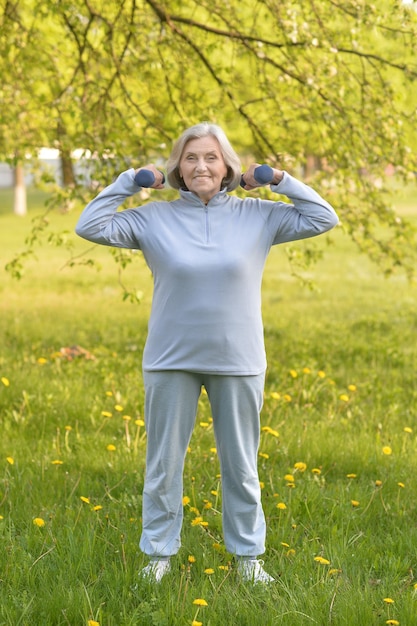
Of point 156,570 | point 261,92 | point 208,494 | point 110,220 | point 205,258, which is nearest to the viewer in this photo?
point 205,258

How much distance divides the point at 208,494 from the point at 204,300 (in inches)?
57.7

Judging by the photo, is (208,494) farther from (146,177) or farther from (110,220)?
(146,177)

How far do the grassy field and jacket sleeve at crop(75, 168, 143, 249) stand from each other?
1306 mm

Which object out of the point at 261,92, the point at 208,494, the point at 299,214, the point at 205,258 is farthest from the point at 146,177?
the point at 261,92

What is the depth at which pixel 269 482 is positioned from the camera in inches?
190

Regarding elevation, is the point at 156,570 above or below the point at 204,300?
below

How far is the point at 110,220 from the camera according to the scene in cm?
355

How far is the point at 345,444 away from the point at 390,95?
2.96m

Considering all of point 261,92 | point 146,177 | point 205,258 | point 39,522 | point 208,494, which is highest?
point 261,92

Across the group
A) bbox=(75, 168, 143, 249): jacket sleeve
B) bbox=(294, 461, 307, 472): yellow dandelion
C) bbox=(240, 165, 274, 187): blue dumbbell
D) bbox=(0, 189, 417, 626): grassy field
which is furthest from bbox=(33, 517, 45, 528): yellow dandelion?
bbox=(240, 165, 274, 187): blue dumbbell

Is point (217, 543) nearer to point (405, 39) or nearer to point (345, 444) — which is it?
point (345, 444)

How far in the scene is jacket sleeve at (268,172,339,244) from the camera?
353 centimetres

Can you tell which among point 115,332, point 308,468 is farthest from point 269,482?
point 115,332

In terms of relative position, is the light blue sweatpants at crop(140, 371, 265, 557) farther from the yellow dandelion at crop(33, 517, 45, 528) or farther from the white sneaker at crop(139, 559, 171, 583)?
the yellow dandelion at crop(33, 517, 45, 528)
